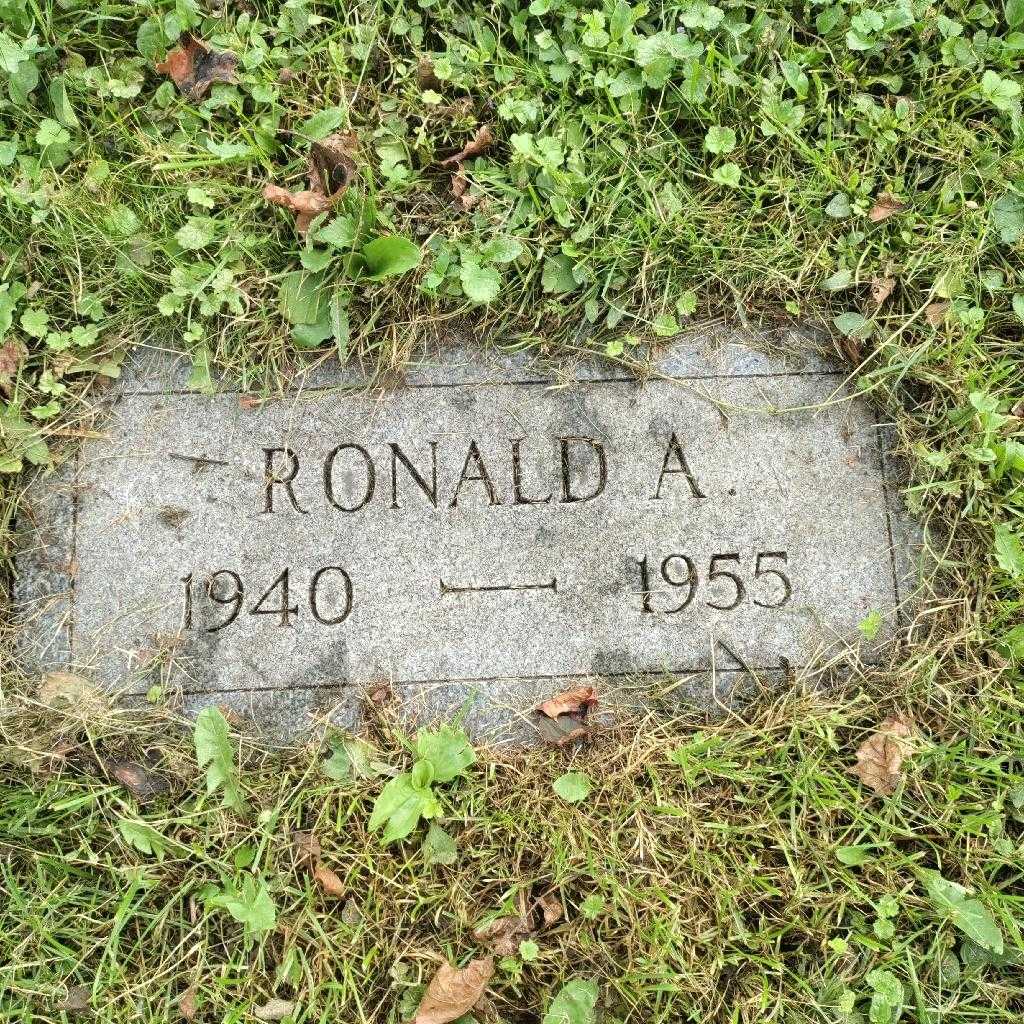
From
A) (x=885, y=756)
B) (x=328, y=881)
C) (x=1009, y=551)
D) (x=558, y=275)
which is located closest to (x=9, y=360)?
(x=558, y=275)

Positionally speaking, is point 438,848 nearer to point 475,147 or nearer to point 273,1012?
point 273,1012

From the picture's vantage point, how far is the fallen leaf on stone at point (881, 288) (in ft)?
7.43

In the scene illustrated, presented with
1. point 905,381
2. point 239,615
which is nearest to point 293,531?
point 239,615

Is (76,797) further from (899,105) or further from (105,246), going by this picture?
(899,105)

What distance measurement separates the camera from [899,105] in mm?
2305

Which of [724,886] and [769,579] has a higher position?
[769,579]

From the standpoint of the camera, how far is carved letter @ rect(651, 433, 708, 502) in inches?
88.8

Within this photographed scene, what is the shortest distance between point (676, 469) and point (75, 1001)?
184 cm

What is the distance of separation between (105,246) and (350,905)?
169 centimetres

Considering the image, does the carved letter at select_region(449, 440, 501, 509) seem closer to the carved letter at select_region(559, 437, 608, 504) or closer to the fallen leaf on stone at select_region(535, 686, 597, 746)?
the carved letter at select_region(559, 437, 608, 504)

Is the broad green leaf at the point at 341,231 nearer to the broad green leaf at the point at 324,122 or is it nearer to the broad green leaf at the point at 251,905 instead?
the broad green leaf at the point at 324,122

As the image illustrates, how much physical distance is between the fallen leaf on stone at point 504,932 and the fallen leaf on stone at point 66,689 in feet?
3.46

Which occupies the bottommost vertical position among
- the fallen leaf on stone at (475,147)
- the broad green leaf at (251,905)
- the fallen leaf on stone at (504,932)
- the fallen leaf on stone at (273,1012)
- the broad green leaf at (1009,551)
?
the fallen leaf on stone at (273,1012)

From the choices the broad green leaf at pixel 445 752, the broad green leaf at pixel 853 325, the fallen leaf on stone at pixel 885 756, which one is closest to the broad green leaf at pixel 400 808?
the broad green leaf at pixel 445 752
